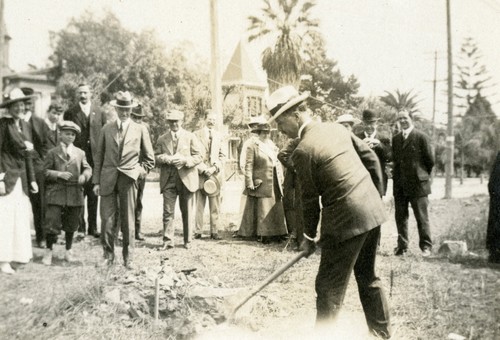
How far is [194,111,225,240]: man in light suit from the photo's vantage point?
280 inches

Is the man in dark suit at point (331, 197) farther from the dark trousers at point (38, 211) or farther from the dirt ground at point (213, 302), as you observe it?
the dark trousers at point (38, 211)

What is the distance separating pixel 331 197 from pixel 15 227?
A: 3.14 meters

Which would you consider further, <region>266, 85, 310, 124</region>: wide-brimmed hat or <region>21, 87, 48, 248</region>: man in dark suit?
<region>21, 87, 48, 248</region>: man in dark suit

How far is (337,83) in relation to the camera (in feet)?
65.3

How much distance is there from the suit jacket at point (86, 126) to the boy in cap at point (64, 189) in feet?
2.54

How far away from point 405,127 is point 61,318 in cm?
458

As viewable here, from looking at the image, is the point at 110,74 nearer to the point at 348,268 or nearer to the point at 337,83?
the point at 348,268

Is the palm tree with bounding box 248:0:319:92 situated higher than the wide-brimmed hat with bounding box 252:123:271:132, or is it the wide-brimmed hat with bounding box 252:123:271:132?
Result: the palm tree with bounding box 248:0:319:92

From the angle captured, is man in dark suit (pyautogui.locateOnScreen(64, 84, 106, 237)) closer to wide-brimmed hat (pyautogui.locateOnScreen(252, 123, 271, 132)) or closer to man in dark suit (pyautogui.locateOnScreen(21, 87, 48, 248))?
man in dark suit (pyautogui.locateOnScreen(21, 87, 48, 248))

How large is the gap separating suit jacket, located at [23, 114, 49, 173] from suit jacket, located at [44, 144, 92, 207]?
34 cm

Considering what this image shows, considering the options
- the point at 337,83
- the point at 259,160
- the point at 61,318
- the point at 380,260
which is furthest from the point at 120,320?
the point at 337,83

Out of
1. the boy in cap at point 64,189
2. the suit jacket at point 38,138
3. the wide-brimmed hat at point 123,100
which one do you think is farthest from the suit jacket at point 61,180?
the wide-brimmed hat at point 123,100

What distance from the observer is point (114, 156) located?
5195mm

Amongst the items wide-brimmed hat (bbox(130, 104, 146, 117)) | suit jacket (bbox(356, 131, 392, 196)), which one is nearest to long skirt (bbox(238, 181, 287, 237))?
suit jacket (bbox(356, 131, 392, 196))
